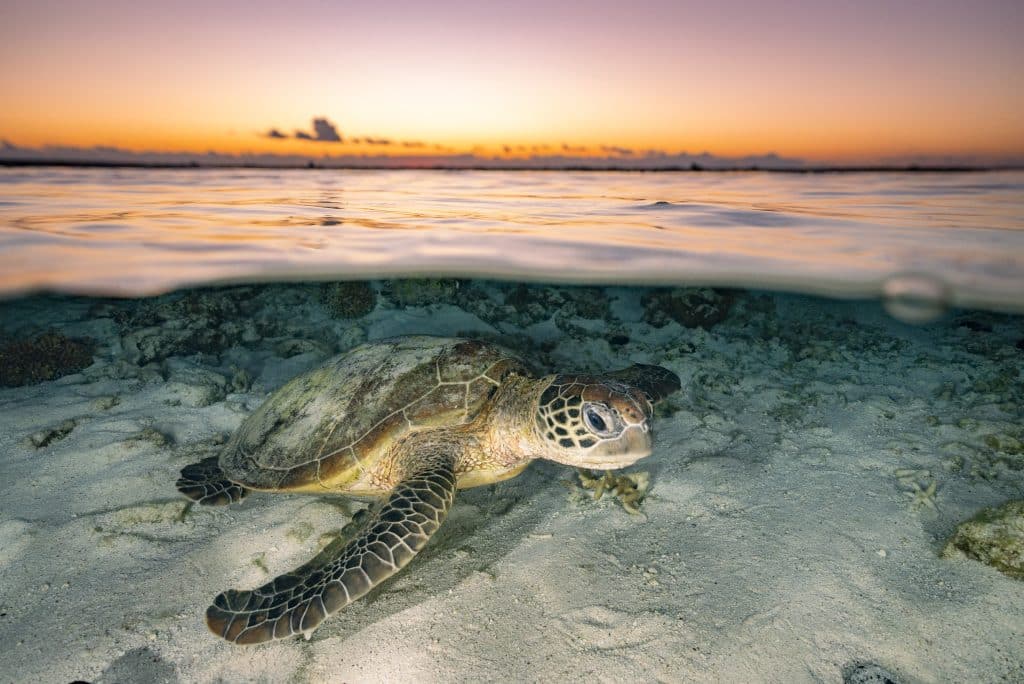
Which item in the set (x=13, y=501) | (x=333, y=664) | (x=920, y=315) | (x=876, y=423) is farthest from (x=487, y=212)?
(x=920, y=315)

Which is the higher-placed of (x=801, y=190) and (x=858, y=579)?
(x=801, y=190)

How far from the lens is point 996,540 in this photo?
2693 mm

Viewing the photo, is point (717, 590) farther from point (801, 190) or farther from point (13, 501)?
point (801, 190)

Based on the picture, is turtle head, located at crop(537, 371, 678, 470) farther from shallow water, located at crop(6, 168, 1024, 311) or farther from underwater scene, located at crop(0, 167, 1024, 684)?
shallow water, located at crop(6, 168, 1024, 311)

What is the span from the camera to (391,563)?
2.46 metres

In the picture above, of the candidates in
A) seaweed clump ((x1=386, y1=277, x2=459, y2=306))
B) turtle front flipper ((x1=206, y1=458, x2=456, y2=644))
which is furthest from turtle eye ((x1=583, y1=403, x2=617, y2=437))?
seaweed clump ((x1=386, y1=277, x2=459, y2=306))

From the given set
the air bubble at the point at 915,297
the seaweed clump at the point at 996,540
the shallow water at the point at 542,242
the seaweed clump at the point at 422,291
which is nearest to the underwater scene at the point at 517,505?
the seaweed clump at the point at 996,540

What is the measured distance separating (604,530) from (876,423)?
10.8 feet

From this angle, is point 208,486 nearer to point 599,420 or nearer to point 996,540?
point 599,420

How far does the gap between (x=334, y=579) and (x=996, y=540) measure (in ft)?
11.7

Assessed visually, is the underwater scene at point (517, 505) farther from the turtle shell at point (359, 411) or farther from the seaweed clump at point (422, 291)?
the seaweed clump at point (422, 291)

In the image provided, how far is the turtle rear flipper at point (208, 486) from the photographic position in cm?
351

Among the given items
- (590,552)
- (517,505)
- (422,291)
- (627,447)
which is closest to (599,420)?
(627,447)

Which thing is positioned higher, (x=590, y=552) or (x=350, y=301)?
(x=590, y=552)
